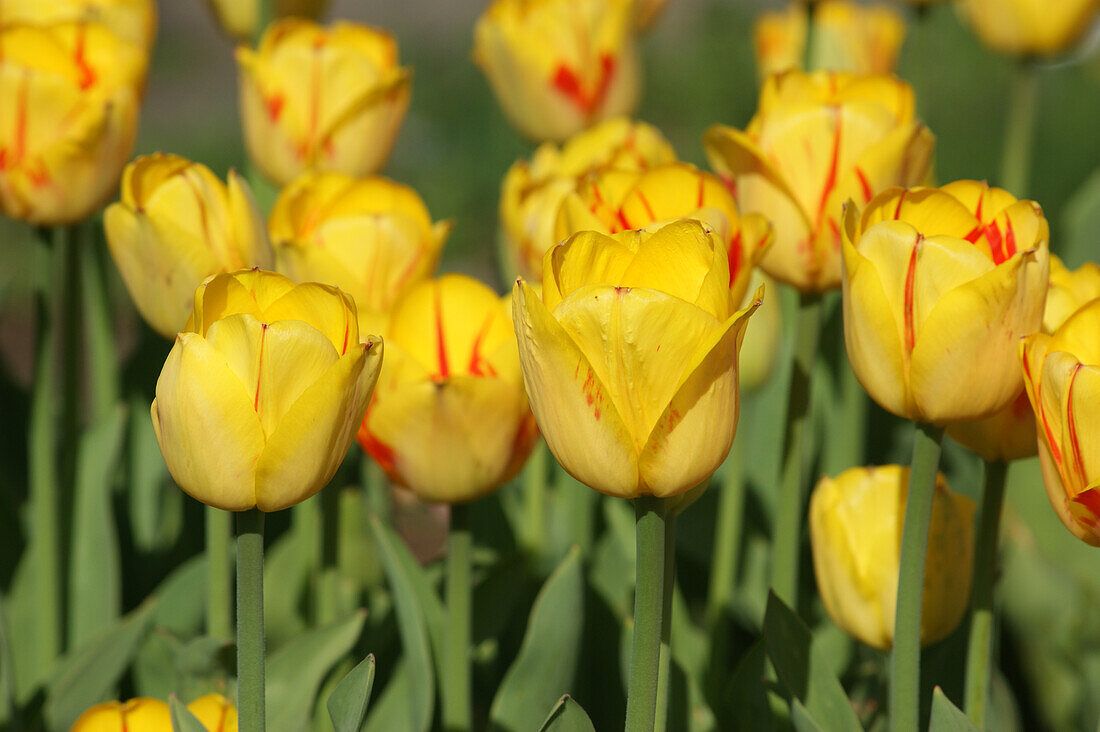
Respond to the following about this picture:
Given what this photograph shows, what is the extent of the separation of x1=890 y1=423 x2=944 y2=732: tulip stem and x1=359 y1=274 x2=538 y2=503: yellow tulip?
262 mm

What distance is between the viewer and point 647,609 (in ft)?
2.14

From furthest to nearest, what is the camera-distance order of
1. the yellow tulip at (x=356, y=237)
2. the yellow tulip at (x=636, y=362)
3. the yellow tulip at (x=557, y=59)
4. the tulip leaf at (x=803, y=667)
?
1. the yellow tulip at (x=557, y=59)
2. the yellow tulip at (x=356, y=237)
3. the tulip leaf at (x=803, y=667)
4. the yellow tulip at (x=636, y=362)

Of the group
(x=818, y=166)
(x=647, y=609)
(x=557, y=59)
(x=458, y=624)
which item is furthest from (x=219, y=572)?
(x=557, y=59)

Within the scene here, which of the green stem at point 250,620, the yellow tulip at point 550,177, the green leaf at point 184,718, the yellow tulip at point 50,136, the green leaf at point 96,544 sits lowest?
the green leaf at point 96,544

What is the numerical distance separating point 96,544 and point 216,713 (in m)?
0.44

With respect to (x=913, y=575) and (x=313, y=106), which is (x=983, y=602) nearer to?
(x=913, y=575)

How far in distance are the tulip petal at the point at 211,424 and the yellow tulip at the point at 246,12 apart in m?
0.88

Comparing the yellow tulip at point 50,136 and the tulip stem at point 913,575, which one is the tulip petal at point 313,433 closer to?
the tulip stem at point 913,575

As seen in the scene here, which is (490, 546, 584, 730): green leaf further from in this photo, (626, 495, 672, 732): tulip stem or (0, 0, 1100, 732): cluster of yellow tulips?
(626, 495, 672, 732): tulip stem

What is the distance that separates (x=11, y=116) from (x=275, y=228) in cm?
25

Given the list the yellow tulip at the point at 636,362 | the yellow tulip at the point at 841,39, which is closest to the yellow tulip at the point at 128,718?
the yellow tulip at the point at 636,362

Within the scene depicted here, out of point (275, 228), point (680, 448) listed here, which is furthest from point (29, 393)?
point (680, 448)

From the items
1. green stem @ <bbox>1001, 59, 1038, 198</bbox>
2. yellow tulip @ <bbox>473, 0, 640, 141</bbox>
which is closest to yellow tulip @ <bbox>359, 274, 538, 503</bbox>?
yellow tulip @ <bbox>473, 0, 640, 141</bbox>

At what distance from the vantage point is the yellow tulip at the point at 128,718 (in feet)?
2.46
